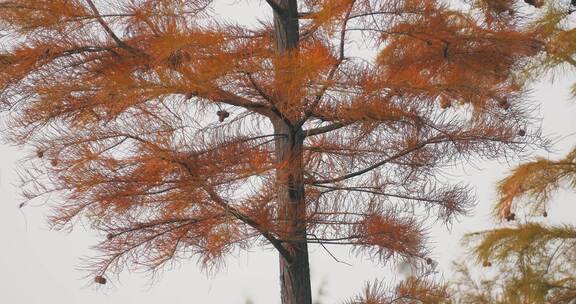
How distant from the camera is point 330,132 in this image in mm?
4160

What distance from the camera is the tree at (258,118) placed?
3.52 metres

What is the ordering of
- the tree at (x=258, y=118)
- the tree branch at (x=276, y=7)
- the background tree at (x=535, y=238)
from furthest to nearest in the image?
the background tree at (x=535, y=238) → the tree branch at (x=276, y=7) → the tree at (x=258, y=118)

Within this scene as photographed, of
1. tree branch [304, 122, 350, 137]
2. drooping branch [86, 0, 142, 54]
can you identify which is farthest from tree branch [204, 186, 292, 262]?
drooping branch [86, 0, 142, 54]

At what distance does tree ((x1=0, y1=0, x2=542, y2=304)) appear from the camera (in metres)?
3.52

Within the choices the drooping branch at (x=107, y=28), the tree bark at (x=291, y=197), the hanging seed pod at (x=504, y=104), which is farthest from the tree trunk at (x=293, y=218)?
the hanging seed pod at (x=504, y=104)

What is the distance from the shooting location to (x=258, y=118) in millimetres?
4039

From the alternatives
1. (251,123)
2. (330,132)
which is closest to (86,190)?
(251,123)

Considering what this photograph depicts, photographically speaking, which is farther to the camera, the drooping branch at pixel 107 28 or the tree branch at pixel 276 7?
the tree branch at pixel 276 7

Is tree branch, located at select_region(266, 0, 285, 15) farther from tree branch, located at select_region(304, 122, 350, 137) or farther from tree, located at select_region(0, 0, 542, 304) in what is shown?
tree branch, located at select_region(304, 122, 350, 137)

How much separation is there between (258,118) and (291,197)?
378 mm

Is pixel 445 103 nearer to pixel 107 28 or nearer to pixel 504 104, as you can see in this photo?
pixel 504 104

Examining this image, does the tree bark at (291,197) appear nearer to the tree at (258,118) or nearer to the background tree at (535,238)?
the tree at (258,118)

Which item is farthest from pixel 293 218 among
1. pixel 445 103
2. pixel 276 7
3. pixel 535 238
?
pixel 535 238

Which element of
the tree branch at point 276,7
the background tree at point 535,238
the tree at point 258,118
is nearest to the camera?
the tree at point 258,118
